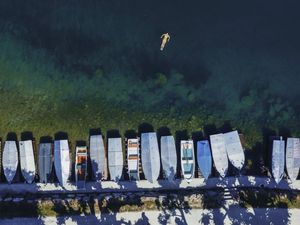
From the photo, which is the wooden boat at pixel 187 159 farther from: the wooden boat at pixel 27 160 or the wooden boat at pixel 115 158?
the wooden boat at pixel 27 160

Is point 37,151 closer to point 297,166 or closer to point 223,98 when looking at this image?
point 223,98

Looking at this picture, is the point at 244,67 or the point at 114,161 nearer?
the point at 114,161

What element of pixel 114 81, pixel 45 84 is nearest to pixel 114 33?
pixel 114 81

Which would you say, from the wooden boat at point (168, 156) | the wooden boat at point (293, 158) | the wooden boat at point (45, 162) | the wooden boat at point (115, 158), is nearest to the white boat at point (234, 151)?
the wooden boat at point (293, 158)

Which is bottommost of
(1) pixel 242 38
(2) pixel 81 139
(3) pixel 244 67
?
(2) pixel 81 139

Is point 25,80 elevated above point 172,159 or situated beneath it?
elevated above

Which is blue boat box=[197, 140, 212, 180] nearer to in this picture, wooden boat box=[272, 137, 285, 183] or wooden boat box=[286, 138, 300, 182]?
wooden boat box=[272, 137, 285, 183]
